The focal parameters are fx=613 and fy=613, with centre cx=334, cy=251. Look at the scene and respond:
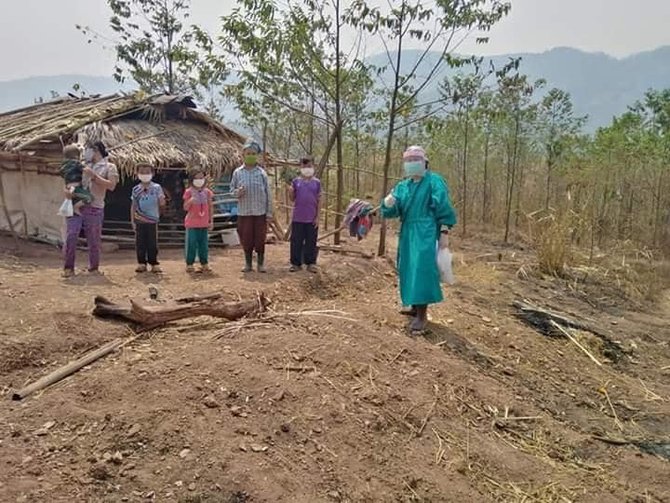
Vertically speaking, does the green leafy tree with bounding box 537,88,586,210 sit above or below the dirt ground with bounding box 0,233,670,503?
above

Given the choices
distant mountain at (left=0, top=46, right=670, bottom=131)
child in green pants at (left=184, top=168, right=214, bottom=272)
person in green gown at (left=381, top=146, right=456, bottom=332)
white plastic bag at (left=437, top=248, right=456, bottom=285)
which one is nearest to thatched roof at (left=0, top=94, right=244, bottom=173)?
child in green pants at (left=184, top=168, right=214, bottom=272)

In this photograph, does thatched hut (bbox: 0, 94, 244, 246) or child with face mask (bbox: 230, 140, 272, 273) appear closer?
child with face mask (bbox: 230, 140, 272, 273)

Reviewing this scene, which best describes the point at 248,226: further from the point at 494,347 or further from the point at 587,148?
the point at 587,148

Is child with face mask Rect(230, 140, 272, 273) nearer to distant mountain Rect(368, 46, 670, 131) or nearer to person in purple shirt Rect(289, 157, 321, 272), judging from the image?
person in purple shirt Rect(289, 157, 321, 272)

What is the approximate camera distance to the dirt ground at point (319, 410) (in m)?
2.92

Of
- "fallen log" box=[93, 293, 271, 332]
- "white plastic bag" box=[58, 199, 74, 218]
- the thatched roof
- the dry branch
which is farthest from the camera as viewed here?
the thatched roof

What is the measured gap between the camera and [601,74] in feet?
562

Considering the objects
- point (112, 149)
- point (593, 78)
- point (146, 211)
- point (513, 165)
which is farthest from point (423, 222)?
point (593, 78)

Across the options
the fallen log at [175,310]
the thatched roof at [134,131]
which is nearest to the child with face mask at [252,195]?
the fallen log at [175,310]

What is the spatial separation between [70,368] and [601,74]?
7508 inches

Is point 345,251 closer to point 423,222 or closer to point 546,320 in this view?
point 546,320

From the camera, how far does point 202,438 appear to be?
121 inches

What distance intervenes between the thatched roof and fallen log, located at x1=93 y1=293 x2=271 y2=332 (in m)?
4.70

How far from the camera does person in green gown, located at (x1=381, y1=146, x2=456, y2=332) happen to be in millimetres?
4895
